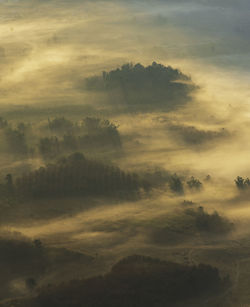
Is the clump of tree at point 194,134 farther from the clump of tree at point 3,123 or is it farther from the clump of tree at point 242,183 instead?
the clump of tree at point 3,123

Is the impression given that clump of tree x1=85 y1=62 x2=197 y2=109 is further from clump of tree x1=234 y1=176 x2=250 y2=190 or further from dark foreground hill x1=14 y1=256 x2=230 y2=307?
dark foreground hill x1=14 y1=256 x2=230 y2=307

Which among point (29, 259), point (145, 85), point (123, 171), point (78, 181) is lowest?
point (29, 259)

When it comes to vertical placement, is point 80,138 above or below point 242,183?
above

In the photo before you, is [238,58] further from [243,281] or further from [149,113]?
[243,281]

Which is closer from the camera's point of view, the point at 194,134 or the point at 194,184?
the point at 194,184

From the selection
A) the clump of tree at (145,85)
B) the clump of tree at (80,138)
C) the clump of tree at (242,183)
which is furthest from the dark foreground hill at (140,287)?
the clump of tree at (145,85)

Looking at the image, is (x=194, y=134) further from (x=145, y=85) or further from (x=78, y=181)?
(x=78, y=181)

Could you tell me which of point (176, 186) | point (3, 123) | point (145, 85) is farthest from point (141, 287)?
point (145, 85)
